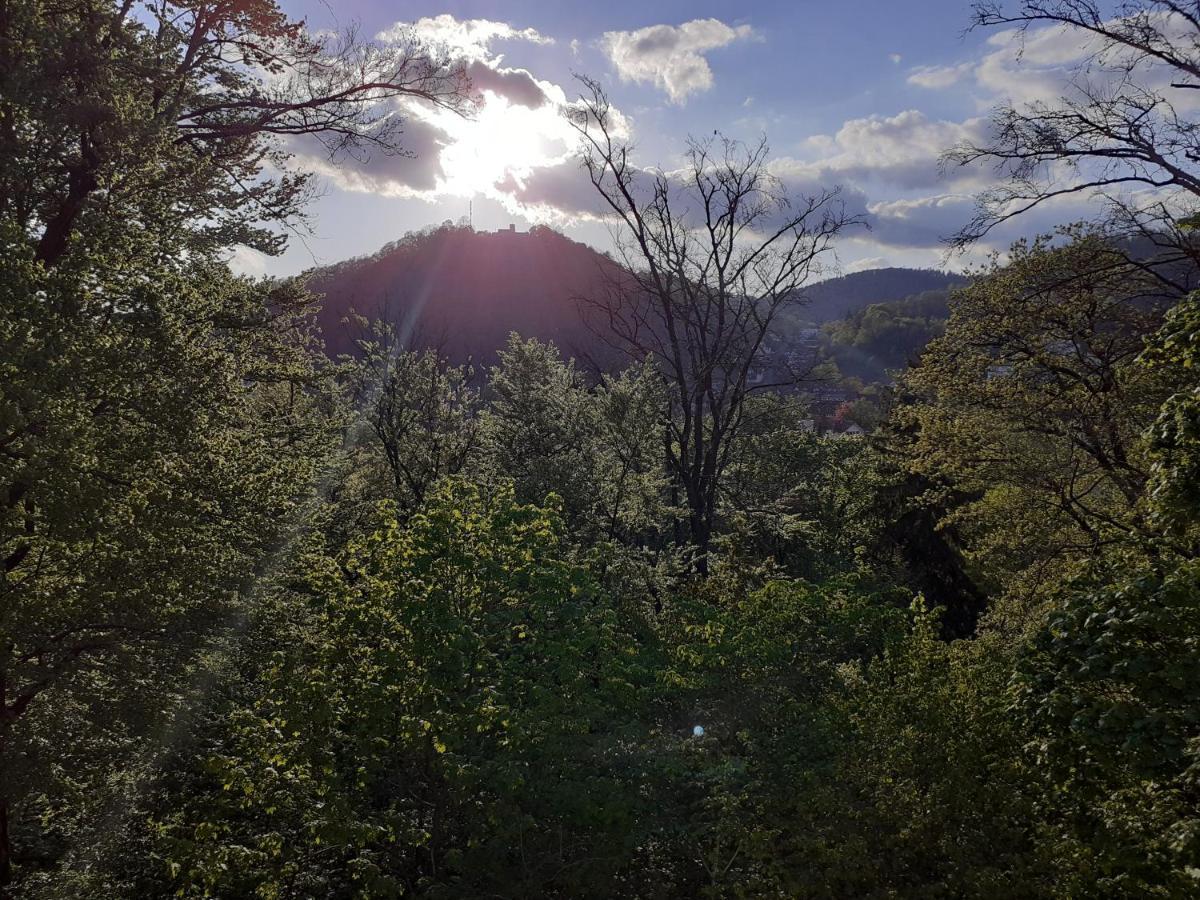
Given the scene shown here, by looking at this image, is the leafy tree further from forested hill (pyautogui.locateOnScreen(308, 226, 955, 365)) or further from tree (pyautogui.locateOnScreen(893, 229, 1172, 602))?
forested hill (pyautogui.locateOnScreen(308, 226, 955, 365))

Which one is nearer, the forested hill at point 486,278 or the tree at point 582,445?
the tree at point 582,445

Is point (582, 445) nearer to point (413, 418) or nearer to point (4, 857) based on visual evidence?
point (413, 418)

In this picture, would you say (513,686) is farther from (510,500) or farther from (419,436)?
(419,436)

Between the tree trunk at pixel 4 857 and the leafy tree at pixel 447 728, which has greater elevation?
the leafy tree at pixel 447 728

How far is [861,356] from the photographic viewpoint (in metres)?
188

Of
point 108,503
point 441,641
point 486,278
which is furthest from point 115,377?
point 486,278

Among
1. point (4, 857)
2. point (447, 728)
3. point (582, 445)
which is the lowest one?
point (4, 857)

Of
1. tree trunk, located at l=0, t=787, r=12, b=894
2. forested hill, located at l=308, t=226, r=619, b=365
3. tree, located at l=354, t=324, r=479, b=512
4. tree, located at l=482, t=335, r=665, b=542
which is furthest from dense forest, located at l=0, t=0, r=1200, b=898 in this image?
forested hill, located at l=308, t=226, r=619, b=365

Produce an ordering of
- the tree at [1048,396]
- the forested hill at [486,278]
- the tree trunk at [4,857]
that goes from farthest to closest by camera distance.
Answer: the forested hill at [486,278], the tree at [1048,396], the tree trunk at [4,857]

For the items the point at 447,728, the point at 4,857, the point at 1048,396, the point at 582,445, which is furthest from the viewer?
the point at 582,445

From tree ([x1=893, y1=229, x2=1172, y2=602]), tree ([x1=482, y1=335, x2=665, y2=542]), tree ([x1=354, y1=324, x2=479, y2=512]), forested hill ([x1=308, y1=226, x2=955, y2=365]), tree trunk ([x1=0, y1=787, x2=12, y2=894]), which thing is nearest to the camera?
tree trunk ([x1=0, y1=787, x2=12, y2=894])

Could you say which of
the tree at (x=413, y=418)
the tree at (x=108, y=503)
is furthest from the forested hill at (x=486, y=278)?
the tree at (x=108, y=503)

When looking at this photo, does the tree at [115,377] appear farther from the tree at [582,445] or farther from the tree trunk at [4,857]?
the tree at [582,445]

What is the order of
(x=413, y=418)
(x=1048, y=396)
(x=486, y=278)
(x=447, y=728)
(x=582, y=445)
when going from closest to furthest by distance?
(x=447, y=728) < (x=1048, y=396) < (x=582, y=445) < (x=413, y=418) < (x=486, y=278)
